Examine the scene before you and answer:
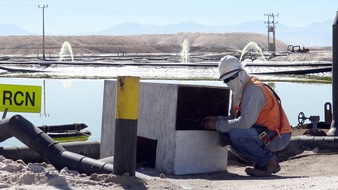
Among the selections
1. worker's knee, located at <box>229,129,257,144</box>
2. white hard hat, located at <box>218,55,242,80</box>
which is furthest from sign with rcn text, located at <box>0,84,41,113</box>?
worker's knee, located at <box>229,129,257,144</box>

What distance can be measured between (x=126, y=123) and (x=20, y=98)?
2.77m

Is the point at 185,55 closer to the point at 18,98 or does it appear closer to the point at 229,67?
the point at 18,98

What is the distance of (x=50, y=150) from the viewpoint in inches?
316

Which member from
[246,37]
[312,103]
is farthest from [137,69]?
[246,37]

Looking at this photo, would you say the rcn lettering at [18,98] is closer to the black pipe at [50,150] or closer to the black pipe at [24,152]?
the black pipe at [24,152]

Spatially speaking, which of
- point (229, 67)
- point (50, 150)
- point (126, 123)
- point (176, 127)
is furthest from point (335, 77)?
point (126, 123)

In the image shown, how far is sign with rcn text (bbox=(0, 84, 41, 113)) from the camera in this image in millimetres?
9219

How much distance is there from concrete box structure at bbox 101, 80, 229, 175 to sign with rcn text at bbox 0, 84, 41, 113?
831 mm

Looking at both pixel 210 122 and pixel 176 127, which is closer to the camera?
pixel 210 122

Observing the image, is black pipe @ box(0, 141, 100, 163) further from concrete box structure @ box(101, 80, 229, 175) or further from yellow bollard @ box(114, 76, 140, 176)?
yellow bollard @ box(114, 76, 140, 176)

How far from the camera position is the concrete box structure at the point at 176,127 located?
28.3 ft

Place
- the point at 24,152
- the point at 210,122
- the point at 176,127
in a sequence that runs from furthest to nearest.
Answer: the point at 24,152
the point at 176,127
the point at 210,122

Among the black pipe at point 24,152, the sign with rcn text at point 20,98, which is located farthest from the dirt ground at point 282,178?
the sign with rcn text at point 20,98

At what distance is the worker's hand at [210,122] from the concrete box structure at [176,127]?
12cm
